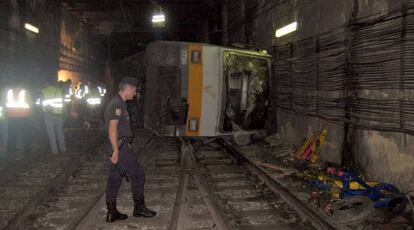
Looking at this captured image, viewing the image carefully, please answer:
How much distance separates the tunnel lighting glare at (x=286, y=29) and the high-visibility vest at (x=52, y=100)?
6.16 meters

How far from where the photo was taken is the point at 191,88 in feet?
30.0

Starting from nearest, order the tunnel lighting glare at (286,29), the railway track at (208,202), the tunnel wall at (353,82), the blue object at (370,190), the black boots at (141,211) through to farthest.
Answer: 1. the railway track at (208,202)
2. the black boots at (141,211)
3. the blue object at (370,190)
4. the tunnel wall at (353,82)
5. the tunnel lighting glare at (286,29)

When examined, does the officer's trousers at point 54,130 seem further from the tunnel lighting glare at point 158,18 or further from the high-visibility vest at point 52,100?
the tunnel lighting glare at point 158,18

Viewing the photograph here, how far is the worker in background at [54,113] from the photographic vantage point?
368 inches

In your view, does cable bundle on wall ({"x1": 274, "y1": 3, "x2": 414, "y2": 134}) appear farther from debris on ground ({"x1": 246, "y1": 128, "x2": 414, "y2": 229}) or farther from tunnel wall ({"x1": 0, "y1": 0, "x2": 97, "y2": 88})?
tunnel wall ({"x1": 0, "y1": 0, "x2": 97, "y2": 88})

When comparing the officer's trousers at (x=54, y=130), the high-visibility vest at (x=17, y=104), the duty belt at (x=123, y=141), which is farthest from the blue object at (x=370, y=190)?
the high-visibility vest at (x=17, y=104)

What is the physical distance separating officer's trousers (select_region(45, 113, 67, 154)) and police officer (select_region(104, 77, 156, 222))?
5253 mm

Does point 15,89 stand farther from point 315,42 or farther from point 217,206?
point 315,42

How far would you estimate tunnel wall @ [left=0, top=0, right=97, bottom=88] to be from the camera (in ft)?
41.8

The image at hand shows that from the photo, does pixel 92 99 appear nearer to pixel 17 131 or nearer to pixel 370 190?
pixel 17 131

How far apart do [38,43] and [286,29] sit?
36.3 ft

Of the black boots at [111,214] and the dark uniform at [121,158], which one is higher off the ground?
the dark uniform at [121,158]

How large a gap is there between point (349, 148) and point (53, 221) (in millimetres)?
5371

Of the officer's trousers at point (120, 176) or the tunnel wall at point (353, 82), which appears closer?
the officer's trousers at point (120, 176)
